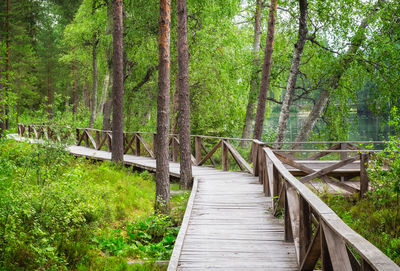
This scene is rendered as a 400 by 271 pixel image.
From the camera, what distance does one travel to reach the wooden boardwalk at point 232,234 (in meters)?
4.01

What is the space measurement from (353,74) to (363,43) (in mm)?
1203

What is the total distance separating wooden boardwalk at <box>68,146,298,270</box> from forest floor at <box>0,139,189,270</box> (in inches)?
24.6

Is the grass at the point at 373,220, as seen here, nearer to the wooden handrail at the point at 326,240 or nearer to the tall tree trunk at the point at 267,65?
the wooden handrail at the point at 326,240

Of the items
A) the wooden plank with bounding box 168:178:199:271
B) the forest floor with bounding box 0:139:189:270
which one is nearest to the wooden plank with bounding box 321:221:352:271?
the wooden plank with bounding box 168:178:199:271

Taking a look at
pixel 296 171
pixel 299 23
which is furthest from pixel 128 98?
pixel 296 171

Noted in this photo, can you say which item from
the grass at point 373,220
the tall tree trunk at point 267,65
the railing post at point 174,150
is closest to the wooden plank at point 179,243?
the grass at point 373,220

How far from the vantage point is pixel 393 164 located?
6.20 m

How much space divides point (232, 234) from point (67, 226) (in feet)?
7.84

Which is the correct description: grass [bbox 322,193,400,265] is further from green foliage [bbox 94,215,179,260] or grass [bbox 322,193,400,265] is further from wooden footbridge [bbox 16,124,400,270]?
green foliage [bbox 94,215,179,260]

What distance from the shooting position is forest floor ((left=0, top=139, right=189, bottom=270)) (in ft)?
14.7

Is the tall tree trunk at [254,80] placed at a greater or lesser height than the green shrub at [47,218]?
greater

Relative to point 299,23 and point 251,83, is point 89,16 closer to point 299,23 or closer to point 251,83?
point 251,83

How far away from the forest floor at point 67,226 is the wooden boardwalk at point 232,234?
2.05 feet

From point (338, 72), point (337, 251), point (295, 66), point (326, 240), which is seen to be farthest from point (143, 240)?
point (338, 72)
